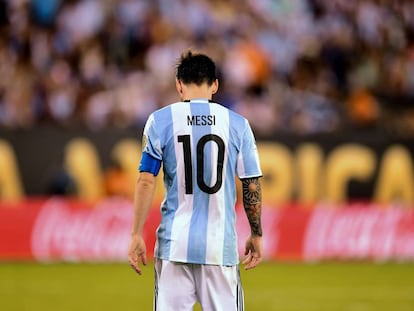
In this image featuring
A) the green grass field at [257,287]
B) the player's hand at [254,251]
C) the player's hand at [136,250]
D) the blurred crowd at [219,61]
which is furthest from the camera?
the blurred crowd at [219,61]

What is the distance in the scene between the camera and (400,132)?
59.9ft

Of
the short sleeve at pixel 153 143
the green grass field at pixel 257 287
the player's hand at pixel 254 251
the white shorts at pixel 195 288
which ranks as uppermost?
the short sleeve at pixel 153 143

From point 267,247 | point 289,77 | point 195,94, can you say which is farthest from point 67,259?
point 195,94

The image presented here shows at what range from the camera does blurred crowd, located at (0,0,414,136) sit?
58.6ft

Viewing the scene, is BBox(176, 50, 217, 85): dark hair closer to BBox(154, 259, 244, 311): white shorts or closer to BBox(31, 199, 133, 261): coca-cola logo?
BBox(154, 259, 244, 311): white shorts

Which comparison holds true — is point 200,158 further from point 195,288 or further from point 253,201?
point 195,288

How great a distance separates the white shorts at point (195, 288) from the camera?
247 inches

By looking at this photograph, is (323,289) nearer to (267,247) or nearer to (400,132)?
(267,247)

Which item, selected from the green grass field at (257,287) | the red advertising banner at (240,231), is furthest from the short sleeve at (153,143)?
the red advertising banner at (240,231)

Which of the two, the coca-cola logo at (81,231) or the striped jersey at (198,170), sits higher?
the striped jersey at (198,170)

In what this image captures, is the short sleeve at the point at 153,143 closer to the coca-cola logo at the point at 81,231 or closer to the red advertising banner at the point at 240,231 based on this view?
the red advertising banner at the point at 240,231

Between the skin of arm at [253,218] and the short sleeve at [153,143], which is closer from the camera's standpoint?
the short sleeve at [153,143]

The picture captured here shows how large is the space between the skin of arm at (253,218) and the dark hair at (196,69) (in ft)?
2.07

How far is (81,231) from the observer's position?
1611 centimetres
